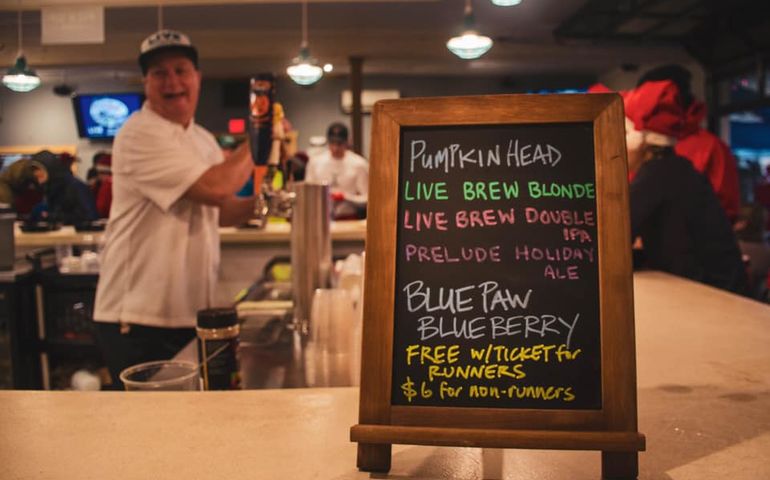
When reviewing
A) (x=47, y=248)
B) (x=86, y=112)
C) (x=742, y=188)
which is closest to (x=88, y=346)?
(x=47, y=248)

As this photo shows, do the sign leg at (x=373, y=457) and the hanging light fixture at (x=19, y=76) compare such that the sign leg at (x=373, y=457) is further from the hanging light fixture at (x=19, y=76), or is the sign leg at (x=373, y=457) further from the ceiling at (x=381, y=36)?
the ceiling at (x=381, y=36)

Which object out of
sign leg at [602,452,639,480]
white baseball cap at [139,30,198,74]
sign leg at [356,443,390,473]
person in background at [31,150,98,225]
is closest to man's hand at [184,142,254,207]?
white baseball cap at [139,30,198,74]

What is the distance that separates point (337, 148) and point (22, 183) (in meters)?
3.55

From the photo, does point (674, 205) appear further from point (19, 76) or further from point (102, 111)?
point (102, 111)

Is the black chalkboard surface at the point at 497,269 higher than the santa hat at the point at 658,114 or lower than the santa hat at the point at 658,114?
lower

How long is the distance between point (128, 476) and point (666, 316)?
4.74 feet

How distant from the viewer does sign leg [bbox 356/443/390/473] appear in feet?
2.70

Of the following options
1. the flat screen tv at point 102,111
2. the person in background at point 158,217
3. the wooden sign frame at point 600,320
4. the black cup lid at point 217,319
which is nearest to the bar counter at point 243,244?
the person in background at point 158,217

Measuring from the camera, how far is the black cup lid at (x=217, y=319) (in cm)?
130

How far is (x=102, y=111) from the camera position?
1059 cm

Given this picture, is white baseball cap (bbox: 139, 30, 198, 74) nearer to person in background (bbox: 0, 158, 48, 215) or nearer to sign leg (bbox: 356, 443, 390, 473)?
sign leg (bbox: 356, 443, 390, 473)

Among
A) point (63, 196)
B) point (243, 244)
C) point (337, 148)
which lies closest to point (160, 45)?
point (243, 244)

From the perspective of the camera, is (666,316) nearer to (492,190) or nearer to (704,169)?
(492,190)

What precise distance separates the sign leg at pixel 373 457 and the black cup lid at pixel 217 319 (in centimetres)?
56
